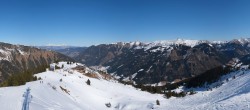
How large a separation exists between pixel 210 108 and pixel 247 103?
582cm

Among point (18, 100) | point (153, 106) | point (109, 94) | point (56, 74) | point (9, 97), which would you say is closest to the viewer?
point (18, 100)

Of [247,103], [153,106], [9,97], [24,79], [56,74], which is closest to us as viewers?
[247,103]

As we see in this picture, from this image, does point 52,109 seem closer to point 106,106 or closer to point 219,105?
point 219,105

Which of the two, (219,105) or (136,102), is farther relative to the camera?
(136,102)

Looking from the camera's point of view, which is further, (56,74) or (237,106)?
(56,74)

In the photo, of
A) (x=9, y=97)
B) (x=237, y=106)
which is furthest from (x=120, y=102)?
(x=237, y=106)

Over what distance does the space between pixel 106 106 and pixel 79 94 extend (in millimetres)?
8055

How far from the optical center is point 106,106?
8038 centimetres

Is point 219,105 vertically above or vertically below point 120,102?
above

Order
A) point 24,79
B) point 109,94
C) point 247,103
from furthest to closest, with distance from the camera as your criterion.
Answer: point 109,94
point 24,79
point 247,103

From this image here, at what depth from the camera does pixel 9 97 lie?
47.6 m

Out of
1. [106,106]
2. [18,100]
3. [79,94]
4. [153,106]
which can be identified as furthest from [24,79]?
[18,100]

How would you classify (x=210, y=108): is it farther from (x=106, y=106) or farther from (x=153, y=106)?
(x=106, y=106)

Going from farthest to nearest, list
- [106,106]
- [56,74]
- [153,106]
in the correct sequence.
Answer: [56,74]
[106,106]
[153,106]
